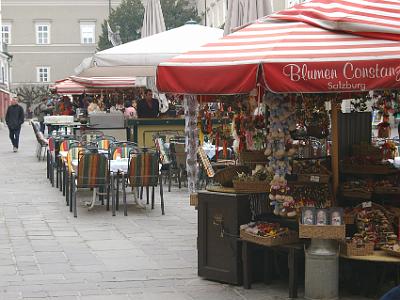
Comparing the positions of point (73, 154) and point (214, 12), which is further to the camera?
point (214, 12)

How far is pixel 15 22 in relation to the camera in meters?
74.7

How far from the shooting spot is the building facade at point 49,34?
74125 millimetres

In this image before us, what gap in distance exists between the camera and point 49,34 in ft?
247

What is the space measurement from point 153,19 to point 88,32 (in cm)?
6109

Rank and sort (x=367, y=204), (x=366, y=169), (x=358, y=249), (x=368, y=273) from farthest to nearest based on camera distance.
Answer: (x=366, y=169)
(x=367, y=204)
(x=368, y=273)
(x=358, y=249)

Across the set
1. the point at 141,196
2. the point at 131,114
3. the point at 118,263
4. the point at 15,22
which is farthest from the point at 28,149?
the point at 15,22

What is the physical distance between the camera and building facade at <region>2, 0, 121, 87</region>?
243ft

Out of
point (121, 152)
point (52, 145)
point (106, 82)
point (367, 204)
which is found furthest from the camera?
point (106, 82)

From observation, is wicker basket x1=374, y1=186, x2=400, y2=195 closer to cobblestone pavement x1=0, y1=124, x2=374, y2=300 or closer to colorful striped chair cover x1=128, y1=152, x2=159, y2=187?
cobblestone pavement x1=0, y1=124, x2=374, y2=300

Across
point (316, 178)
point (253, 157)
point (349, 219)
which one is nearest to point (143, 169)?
point (253, 157)

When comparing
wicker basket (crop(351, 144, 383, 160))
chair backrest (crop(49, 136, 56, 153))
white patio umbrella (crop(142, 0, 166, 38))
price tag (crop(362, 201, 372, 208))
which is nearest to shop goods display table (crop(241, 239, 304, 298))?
price tag (crop(362, 201, 372, 208))

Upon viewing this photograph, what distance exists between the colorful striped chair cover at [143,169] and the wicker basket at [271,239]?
4578 millimetres

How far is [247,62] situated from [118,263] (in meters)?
3.01

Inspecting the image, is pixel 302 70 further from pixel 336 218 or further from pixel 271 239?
pixel 271 239
